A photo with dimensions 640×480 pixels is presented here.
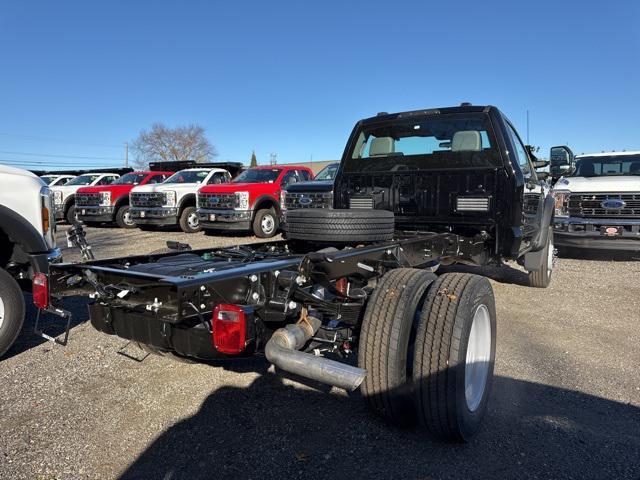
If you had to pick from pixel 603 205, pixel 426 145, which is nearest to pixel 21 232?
pixel 426 145

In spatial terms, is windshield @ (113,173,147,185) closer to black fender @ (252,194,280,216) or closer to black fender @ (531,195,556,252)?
black fender @ (252,194,280,216)

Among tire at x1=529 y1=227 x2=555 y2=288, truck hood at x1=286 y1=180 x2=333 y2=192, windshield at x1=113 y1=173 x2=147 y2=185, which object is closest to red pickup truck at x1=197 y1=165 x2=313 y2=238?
truck hood at x1=286 y1=180 x2=333 y2=192

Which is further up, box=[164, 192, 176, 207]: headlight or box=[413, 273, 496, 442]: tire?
box=[164, 192, 176, 207]: headlight

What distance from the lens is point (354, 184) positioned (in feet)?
17.4

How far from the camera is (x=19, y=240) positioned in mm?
4109

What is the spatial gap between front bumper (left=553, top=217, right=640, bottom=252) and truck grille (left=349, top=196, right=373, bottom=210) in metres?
5.16

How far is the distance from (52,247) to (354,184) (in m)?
3.17

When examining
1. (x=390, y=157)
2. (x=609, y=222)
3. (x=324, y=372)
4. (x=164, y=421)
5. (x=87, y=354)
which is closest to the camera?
(x=324, y=372)

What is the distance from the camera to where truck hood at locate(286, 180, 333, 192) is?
10.0m

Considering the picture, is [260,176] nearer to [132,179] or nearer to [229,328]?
[132,179]

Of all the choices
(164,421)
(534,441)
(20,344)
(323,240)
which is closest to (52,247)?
(20,344)

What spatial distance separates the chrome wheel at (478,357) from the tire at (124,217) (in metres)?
14.4

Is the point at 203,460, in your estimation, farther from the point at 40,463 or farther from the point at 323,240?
the point at 323,240

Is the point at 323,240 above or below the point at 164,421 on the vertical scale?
above
